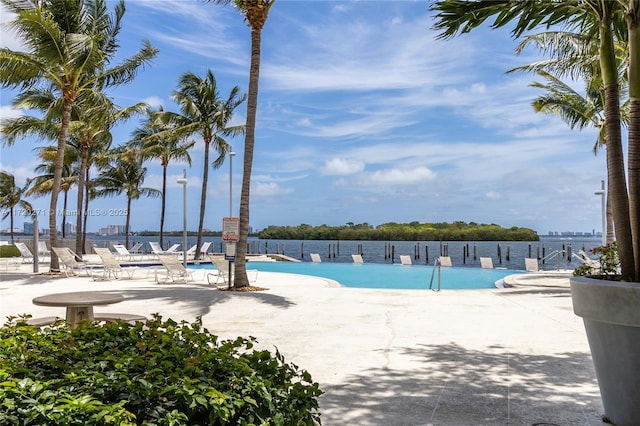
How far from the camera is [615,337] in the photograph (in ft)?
10.3

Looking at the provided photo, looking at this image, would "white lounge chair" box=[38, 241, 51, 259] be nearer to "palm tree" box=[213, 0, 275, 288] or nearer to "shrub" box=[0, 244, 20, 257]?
"shrub" box=[0, 244, 20, 257]

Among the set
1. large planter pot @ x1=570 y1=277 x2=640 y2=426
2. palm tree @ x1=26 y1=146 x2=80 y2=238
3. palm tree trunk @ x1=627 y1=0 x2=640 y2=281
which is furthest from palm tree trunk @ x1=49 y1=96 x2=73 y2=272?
large planter pot @ x1=570 y1=277 x2=640 y2=426

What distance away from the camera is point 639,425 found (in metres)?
3.19

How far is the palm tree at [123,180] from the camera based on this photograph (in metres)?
33.8

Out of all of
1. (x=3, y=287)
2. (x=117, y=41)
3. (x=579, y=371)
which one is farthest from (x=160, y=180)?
(x=579, y=371)

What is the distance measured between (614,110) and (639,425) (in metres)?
2.09

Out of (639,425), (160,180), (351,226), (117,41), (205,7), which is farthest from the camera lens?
(351,226)

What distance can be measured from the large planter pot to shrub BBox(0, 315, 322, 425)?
6.38 feet

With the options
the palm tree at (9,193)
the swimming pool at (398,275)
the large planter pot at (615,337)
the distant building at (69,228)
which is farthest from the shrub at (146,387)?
the distant building at (69,228)

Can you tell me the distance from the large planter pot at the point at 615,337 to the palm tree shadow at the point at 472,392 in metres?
0.39

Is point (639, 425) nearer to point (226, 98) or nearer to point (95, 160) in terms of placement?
point (226, 98)

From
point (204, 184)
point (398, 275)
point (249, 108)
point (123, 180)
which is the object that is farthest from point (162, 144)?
point (249, 108)

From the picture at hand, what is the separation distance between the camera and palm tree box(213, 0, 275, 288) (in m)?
12.0

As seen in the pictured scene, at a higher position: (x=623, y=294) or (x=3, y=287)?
(x=623, y=294)
